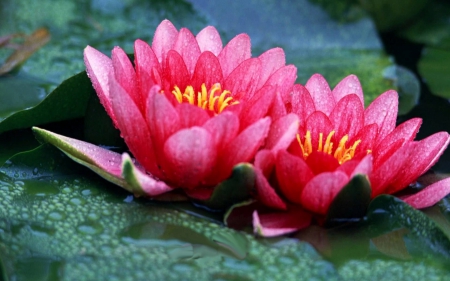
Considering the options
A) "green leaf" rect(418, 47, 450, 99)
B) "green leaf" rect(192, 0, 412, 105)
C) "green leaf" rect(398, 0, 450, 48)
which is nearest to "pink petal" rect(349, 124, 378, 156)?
"green leaf" rect(418, 47, 450, 99)

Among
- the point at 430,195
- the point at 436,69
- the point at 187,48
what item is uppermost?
the point at 187,48

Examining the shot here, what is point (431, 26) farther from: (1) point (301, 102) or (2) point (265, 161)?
(2) point (265, 161)

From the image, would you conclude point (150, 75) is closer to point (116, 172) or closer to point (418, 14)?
point (116, 172)

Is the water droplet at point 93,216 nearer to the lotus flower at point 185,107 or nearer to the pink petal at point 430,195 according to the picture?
the lotus flower at point 185,107

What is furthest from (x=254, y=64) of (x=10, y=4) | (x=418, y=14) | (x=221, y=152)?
(x=418, y=14)

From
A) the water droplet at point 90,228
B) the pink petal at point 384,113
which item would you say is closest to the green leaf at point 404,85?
the pink petal at point 384,113

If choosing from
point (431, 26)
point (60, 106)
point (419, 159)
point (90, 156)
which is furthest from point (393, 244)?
point (431, 26)

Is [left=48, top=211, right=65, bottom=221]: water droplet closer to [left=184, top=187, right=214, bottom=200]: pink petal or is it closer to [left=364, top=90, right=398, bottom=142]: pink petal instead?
[left=184, top=187, right=214, bottom=200]: pink petal
